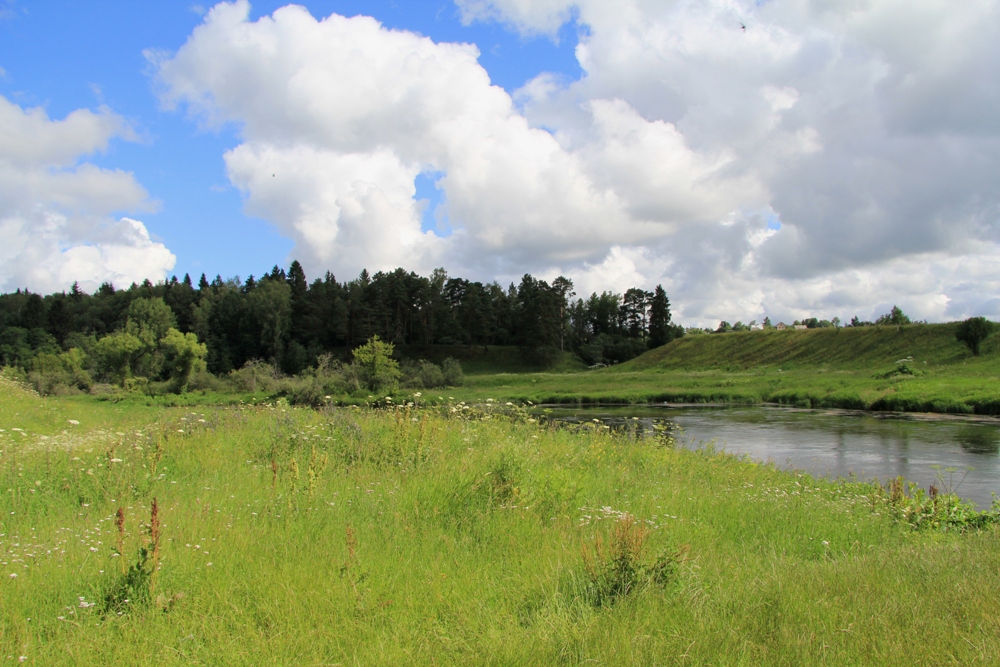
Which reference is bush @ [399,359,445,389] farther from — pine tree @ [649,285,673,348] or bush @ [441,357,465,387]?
pine tree @ [649,285,673,348]

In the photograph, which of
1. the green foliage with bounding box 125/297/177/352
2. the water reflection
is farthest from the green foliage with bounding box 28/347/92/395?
the water reflection

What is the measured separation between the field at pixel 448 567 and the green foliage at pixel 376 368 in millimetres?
43319

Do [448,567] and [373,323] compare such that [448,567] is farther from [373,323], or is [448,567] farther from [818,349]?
[373,323]

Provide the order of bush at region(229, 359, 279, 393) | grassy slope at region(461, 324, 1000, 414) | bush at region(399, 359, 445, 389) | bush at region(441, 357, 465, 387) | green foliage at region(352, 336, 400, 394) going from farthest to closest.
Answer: bush at region(441, 357, 465, 387) → bush at region(399, 359, 445, 389) → green foliage at region(352, 336, 400, 394) → bush at region(229, 359, 279, 393) → grassy slope at region(461, 324, 1000, 414)

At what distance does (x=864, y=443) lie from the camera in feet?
65.5

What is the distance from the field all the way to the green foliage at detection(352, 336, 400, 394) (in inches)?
1705

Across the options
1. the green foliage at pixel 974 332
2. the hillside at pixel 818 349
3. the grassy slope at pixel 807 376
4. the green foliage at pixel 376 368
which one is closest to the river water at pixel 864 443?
the grassy slope at pixel 807 376

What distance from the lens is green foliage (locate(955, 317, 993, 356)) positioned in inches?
1713

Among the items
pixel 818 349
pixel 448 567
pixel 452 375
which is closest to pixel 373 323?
pixel 452 375

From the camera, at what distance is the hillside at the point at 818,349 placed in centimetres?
4816

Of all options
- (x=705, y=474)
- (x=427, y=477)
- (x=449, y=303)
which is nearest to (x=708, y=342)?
(x=449, y=303)

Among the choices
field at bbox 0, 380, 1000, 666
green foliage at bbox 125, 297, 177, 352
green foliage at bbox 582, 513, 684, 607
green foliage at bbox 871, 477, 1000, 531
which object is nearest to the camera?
field at bbox 0, 380, 1000, 666

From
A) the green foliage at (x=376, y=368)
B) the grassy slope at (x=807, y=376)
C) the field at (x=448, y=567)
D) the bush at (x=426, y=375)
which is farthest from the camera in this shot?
the bush at (x=426, y=375)

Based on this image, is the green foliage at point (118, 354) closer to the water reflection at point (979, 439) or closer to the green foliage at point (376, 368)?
the green foliage at point (376, 368)
